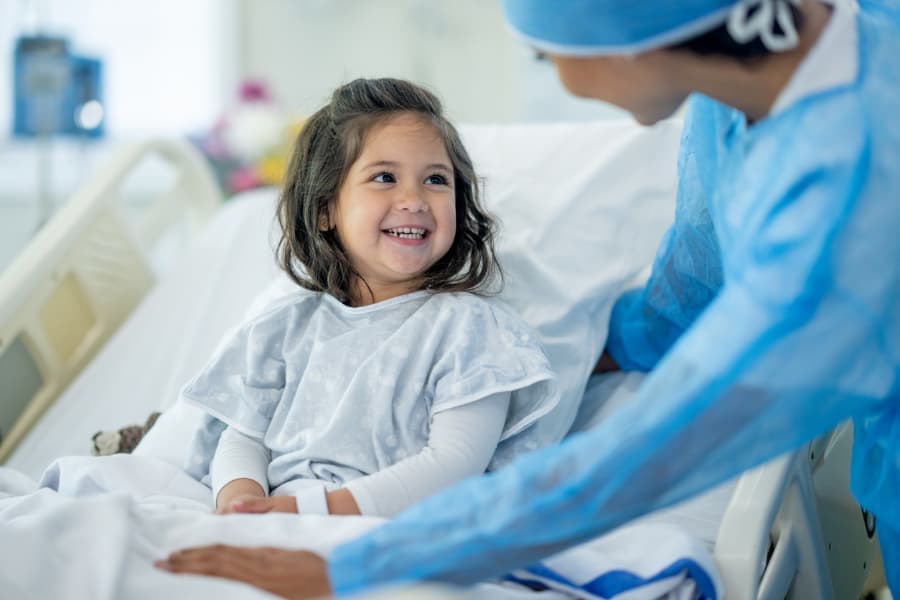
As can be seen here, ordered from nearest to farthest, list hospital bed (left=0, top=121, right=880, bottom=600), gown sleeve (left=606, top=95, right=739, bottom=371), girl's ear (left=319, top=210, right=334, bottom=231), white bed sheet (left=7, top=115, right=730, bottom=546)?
gown sleeve (left=606, top=95, right=739, bottom=371), hospital bed (left=0, top=121, right=880, bottom=600), girl's ear (left=319, top=210, right=334, bottom=231), white bed sheet (left=7, top=115, right=730, bottom=546)

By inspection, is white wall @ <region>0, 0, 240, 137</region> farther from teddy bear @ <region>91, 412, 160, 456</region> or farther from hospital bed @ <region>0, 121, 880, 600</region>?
teddy bear @ <region>91, 412, 160, 456</region>

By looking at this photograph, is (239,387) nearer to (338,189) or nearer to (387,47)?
(338,189)

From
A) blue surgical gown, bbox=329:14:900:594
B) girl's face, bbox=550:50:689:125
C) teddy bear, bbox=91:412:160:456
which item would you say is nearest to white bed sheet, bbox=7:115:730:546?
teddy bear, bbox=91:412:160:456

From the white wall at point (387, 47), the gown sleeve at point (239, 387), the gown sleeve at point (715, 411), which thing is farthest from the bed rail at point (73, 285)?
the white wall at point (387, 47)

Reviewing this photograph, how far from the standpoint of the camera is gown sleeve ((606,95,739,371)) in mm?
1296

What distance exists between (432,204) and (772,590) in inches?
25.4

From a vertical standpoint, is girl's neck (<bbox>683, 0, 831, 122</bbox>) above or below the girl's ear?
above

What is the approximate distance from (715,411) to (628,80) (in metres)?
0.33

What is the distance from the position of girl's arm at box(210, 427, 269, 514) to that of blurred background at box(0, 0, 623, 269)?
2214 mm

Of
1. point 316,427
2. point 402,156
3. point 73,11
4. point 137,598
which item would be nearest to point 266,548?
point 137,598

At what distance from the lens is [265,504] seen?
125 cm

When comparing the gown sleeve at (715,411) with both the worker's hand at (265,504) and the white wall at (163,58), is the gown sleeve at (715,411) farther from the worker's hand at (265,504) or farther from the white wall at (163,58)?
the white wall at (163,58)

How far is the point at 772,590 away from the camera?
1304 millimetres

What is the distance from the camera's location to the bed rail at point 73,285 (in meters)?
1.90
